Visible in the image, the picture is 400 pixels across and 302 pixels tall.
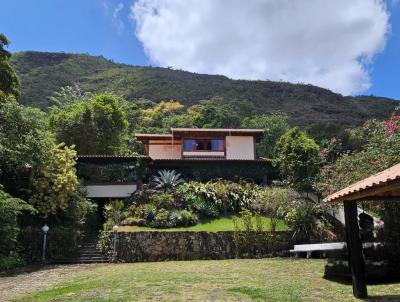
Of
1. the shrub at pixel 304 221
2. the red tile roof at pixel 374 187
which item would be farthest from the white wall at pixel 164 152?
the red tile roof at pixel 374 187

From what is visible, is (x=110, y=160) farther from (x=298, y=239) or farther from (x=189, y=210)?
(x=298, y=239)

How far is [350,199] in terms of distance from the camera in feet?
30.0

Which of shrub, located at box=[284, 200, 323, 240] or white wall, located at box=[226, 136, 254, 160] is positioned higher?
white wall, located at box=[226, 136, 254, 160]

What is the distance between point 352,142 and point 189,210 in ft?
92.3

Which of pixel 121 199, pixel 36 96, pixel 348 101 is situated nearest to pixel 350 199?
pixel 121 199

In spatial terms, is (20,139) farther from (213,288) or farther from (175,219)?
(213,288)

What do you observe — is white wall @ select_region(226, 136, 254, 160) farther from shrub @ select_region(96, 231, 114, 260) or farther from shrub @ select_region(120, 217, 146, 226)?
shrub @ select_region(96, 231, 114, 260)

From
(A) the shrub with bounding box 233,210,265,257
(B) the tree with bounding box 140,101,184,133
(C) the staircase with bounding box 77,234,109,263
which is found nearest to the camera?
(C) the staircase with bounding box 77,234,109,263

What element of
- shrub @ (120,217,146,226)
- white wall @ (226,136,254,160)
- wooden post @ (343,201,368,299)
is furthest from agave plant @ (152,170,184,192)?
wooden post @ (343,201,368,299)

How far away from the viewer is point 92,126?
3622 cm

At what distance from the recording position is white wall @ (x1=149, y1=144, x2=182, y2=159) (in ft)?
112

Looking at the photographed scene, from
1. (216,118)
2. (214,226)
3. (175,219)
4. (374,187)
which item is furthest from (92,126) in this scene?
(374,187)

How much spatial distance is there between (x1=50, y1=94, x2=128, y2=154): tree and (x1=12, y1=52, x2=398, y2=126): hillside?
31877 mm

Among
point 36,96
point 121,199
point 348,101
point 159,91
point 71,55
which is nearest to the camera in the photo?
point 121,199
